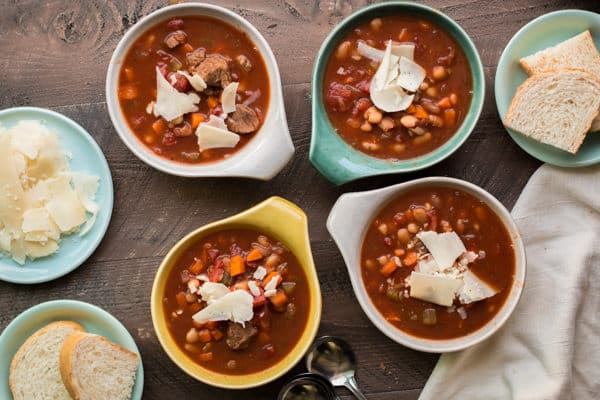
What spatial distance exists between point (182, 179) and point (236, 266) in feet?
2.02

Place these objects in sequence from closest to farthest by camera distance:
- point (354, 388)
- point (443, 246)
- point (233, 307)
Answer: point (233, 307) < point (443, 246) < point (354, 388)

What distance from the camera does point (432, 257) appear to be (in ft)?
11.2

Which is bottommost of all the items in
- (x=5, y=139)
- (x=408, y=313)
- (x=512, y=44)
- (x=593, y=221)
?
(x=408, y=313)

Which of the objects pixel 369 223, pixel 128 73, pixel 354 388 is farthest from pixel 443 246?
pixel 128 73

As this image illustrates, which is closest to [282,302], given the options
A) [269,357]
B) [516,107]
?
[269,357]

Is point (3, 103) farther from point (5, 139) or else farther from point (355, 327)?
point (355, 327)

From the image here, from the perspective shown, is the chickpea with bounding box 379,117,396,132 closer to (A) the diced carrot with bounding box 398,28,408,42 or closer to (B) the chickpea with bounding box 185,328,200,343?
(A) the diced carrot with bounding box 398,28,408,42

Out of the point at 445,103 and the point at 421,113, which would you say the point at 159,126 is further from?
the point at 445,103

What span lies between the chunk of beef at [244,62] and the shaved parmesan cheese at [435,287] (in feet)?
4.26

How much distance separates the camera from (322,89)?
3488 mm

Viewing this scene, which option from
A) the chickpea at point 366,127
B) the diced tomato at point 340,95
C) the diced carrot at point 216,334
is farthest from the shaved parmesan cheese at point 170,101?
the diced carrot at point 216,334

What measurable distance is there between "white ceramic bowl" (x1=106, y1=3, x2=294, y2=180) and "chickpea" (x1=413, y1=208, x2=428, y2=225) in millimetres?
681

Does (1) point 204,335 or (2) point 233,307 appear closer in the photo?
(2) point 233,307

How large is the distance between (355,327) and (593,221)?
136 centimetres
